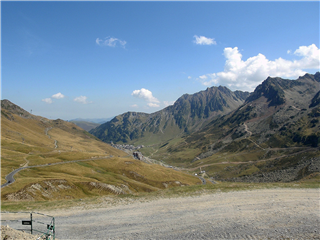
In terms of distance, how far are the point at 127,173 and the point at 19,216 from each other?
82970 millimetres

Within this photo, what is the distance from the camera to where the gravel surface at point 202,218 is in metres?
18.5

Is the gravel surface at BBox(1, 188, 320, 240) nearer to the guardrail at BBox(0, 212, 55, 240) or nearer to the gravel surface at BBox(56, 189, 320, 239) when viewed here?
the gravel surface at BBox(56, 189, 320, 239)

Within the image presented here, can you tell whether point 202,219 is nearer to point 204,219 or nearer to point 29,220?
point 204,219

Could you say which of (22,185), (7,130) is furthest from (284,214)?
(7,130)

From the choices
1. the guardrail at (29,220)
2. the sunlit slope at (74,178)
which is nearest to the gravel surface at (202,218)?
the guardrail at (29,220)

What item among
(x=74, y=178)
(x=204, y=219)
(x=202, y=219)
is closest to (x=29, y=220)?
(x=202, y=219)

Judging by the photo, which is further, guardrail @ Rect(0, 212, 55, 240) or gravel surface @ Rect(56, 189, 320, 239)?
guardrail @ Rect(0, 212, 55, 240)

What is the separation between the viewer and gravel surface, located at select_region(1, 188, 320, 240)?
60.7 feet

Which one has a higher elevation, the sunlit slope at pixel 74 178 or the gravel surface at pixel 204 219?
the gravel surface at pixel 204 219

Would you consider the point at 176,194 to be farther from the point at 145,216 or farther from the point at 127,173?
the point at 127,173

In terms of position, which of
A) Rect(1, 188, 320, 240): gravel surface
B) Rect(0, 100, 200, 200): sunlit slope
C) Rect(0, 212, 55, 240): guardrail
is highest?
Rect(0, 212, 55, 240): guardrail

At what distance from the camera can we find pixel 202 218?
21625 millimetres

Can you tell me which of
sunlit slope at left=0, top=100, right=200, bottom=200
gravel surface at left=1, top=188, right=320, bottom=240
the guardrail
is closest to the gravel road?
gravel surface at left=1, top=188, right=320, bottom=240

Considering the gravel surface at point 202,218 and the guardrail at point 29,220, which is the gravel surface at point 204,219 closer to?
the gravel surface at point 202,218
